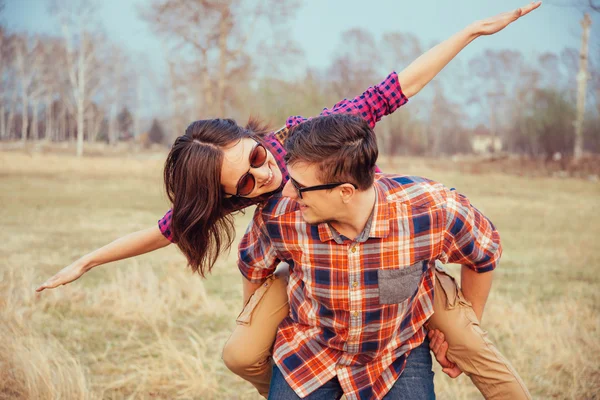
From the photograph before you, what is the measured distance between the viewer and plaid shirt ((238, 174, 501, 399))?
2598mm

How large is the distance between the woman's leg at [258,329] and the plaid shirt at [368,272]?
0.40 ft

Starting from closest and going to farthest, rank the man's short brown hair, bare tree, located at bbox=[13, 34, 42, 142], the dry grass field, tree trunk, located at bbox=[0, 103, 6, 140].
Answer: the man's short brown hair
the dry grass field
bare tree, located at bbox=[13, 34, 42, 142]
tree trunk, located at bbox=[0, 103, 6, 140]

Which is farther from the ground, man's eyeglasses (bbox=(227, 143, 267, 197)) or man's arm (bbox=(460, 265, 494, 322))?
man's eyeglasses (bbox=(227, 143, 267, 197))

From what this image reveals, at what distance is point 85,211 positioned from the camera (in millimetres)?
13031

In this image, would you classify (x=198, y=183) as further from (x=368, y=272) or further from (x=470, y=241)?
(x=470, y=241)

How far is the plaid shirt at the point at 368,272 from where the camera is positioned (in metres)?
2.60

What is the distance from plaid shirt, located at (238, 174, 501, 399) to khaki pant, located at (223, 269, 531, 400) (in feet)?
0.36

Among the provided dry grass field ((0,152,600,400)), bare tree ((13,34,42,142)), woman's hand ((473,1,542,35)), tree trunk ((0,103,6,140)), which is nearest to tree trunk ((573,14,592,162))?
dry grass field ((0,152,600,400))

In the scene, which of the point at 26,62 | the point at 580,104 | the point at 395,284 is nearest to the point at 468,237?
the point at 395,284

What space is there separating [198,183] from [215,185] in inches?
3.1

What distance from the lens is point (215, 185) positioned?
113 inches

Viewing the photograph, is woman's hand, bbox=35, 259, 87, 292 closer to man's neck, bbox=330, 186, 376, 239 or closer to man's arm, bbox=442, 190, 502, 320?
man's neck, bbox=330, 186, 376, 239

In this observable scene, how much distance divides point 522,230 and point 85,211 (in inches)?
346

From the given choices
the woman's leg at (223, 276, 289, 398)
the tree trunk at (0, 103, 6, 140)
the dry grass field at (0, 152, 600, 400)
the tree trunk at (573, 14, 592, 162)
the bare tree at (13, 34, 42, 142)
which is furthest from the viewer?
the tree trunk at (0, 103, 6, 140)
